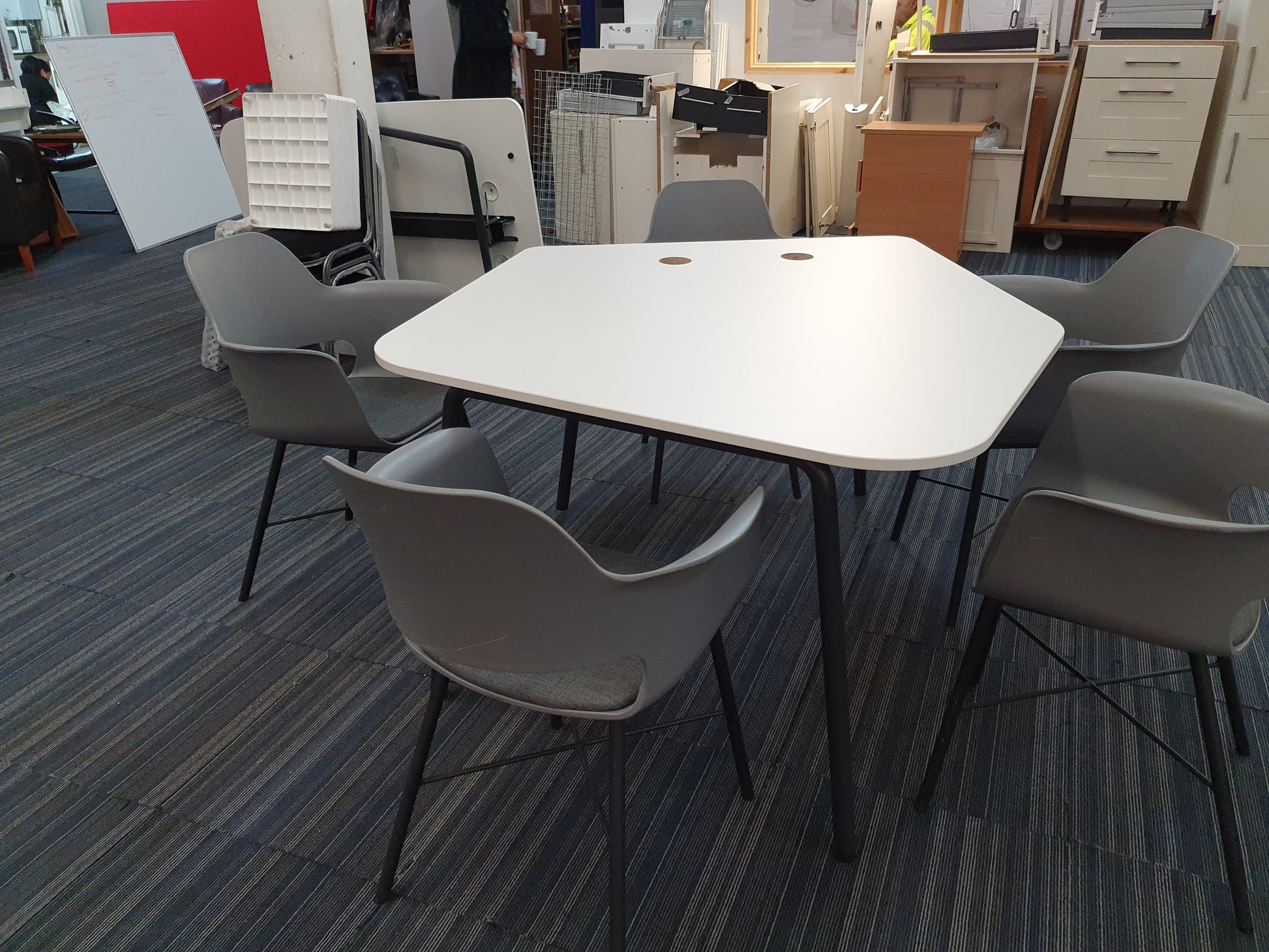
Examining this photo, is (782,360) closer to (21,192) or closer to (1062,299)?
(1062,299)

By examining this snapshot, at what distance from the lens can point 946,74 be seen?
5.08 metres

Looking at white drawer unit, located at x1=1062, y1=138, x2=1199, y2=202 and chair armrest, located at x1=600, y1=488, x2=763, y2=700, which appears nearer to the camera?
chair armrest, located at x1=600, y1=488, x2=763, y2=700

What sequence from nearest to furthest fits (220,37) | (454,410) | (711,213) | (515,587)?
(515,587) → (454,410) → (711,213) → (220,37)

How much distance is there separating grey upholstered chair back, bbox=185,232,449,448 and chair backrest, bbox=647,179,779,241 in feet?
2.73

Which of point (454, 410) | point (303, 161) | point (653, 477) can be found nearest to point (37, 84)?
point (303, 161)

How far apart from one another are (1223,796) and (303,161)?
3333mm

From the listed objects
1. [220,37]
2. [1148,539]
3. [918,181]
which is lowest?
[918,181]

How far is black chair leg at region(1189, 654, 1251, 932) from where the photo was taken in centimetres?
144

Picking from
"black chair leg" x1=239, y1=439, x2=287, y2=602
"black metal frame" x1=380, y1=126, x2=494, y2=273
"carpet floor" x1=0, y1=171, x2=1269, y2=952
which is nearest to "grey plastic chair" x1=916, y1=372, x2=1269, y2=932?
"carpet floor" x1=0, y1=171, x2=1269, y2=952

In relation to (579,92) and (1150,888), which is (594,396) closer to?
(1150,888)

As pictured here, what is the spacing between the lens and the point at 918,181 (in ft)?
15.4

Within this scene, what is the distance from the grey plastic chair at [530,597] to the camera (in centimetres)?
107

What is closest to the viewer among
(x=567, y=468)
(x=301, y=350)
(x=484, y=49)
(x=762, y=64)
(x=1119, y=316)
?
(x=301, y=350)

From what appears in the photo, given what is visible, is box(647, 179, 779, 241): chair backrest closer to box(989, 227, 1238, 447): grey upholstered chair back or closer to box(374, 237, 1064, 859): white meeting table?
box(374, 237, 1064, 859): white meeting table
